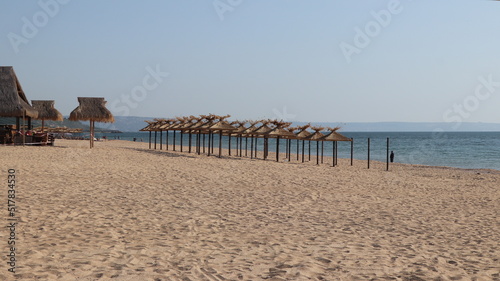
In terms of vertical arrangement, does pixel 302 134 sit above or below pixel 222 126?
below

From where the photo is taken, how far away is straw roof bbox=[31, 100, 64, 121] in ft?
87.9

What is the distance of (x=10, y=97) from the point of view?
810 inches

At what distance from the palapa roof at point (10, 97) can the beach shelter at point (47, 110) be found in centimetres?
476

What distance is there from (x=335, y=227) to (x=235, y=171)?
294 inches

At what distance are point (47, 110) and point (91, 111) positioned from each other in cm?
568

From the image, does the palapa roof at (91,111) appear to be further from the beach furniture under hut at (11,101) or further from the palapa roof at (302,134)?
the palapa roof at (302,134)

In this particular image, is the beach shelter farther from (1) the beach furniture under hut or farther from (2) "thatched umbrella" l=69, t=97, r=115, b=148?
(1) the beach furniture under hut

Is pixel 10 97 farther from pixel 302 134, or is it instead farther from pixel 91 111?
pixel 302 134

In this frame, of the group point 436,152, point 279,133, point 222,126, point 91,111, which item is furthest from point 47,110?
point 436,152

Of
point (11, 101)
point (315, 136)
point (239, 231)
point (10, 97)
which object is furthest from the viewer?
point (315, 136)

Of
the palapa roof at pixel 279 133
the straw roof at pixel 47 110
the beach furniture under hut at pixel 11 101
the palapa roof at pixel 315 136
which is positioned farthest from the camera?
the straw roof at pixel 47 110

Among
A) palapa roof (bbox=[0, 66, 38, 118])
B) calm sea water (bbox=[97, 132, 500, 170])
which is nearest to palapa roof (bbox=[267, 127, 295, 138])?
palapa roof (bbox=[0, 66, 38, 118])

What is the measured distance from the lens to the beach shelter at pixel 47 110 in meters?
26.8

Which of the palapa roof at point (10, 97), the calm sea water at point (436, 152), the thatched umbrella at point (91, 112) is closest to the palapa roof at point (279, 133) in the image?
the thatched umbrella at point (91, 112)
